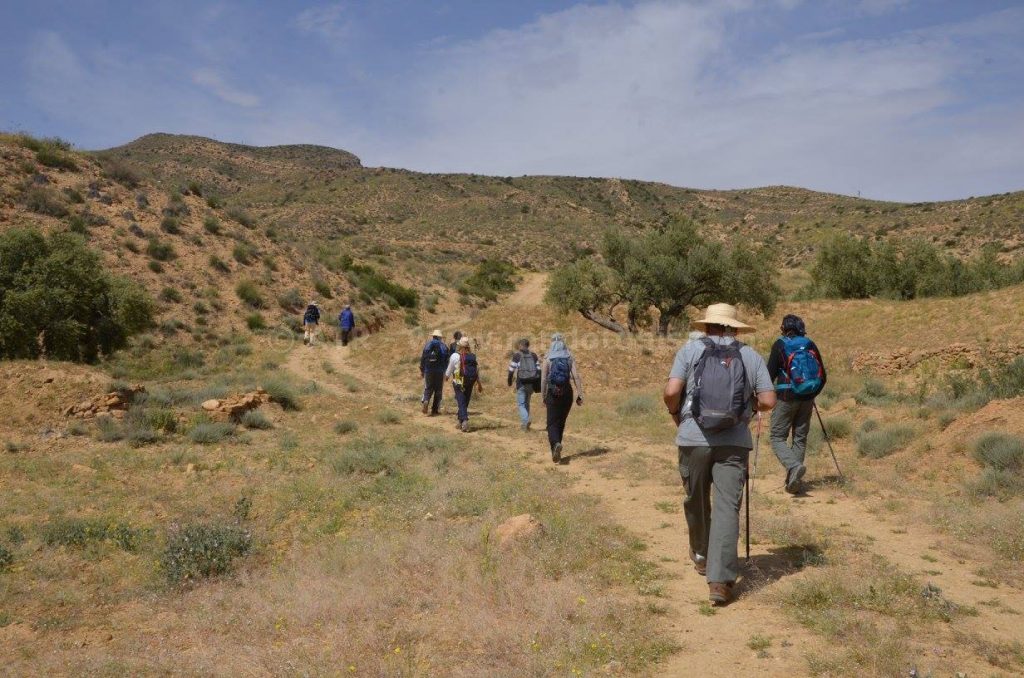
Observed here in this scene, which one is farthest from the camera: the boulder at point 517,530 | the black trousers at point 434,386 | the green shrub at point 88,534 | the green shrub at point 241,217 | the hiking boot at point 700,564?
the green shrub at point 241,217

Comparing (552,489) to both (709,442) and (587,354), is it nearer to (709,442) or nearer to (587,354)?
(709,442)

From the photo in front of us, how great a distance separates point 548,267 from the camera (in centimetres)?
6488

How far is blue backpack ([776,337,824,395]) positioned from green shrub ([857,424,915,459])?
8.46ft

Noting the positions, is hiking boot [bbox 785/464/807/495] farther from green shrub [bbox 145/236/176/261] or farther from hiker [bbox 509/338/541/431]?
A: green shrub [bbox 145/236/176/261]

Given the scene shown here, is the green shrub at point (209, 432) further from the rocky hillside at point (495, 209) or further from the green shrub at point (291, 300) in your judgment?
the rocky hillside at point (495, 209)

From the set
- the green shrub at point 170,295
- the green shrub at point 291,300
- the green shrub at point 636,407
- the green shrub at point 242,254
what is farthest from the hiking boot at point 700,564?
the green shrub at point 242,254

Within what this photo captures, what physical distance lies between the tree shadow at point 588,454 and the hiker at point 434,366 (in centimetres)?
445

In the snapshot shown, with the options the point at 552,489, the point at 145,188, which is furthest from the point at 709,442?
the point at 145,188

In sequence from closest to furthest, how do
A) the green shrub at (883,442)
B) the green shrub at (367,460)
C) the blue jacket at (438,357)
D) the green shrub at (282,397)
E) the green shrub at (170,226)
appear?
1. the green shrub at (883,442)
2. the green shrub at (367,460)
3. the blue jacket at (438,357)
4. the green shrub at (282,397)
5. the green shrub at (170,226)

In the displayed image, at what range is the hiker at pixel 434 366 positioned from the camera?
46.0 feet

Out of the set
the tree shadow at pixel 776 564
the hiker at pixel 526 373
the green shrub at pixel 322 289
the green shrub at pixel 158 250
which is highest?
the green shrub at pixel 158 250

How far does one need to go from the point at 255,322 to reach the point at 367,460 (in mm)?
17986

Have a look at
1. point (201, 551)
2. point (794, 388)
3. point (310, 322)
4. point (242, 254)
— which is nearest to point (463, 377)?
point (794, 388)

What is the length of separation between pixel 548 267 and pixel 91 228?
43.6 meters
